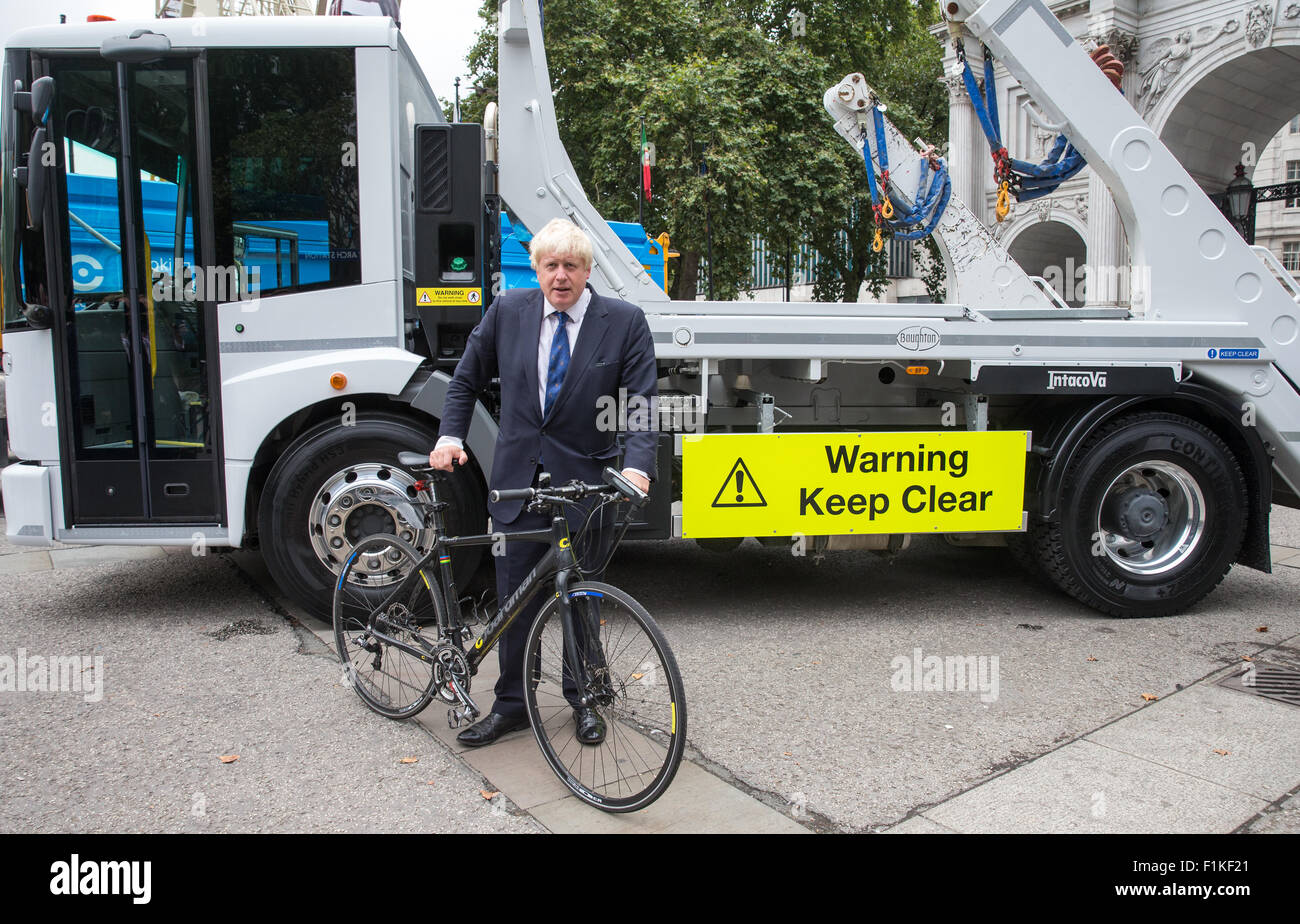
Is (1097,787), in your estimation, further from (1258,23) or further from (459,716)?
(1258,23)

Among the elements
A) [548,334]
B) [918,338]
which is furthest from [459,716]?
[918,338]

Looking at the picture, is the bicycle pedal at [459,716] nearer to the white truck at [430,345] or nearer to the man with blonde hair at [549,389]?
the man with blonde hair at [549,389]

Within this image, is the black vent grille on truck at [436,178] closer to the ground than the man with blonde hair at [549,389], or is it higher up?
higher up

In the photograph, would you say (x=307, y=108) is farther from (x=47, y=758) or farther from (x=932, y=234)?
(x=932, y=234)

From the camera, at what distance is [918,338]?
522cm

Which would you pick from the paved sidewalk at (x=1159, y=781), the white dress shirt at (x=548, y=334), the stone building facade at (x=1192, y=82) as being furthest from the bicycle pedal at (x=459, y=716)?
the stone building facade at (x=1192, y=82)

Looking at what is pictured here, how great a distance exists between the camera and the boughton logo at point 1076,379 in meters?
5.32

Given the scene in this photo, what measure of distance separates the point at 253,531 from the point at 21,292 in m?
1.60

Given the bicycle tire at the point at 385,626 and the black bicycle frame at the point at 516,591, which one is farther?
the bicycle tire at the point at 385,626

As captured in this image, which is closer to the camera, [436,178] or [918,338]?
[436,178]

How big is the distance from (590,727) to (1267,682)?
10.4 ft

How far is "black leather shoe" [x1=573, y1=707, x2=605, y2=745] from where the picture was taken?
10.8ft

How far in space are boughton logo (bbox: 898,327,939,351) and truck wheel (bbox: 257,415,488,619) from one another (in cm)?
247

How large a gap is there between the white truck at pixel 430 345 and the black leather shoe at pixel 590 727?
189cm
